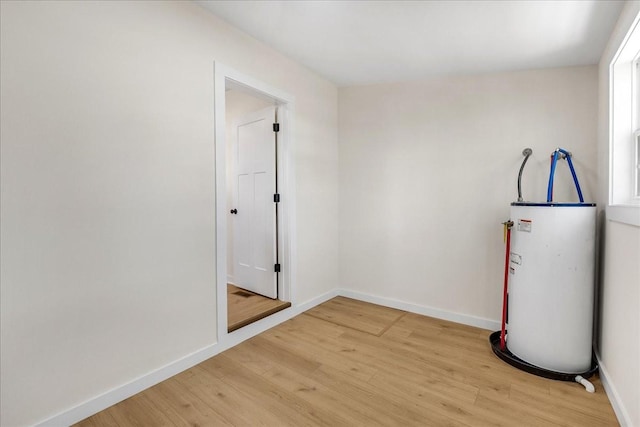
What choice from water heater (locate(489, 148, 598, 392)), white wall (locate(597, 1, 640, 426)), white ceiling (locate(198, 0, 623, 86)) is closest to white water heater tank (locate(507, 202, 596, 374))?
water heater (locate(489, 148, 598, 392))

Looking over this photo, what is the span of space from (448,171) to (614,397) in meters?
1.93

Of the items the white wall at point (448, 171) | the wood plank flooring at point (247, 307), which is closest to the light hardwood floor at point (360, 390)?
the wood plank flooring at point (247, 307)

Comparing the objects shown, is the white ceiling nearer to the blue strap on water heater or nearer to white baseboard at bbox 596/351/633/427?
the blue strap on water heater

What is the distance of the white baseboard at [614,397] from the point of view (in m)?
1.52

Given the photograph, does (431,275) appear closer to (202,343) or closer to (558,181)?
(558,181)

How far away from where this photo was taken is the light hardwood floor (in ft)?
5.33

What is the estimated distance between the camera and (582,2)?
178 centimetres

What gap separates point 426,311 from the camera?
10.1 feet

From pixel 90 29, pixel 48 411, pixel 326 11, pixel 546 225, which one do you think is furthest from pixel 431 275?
pixel 90 29

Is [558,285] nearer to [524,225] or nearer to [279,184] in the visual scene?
[524,225]

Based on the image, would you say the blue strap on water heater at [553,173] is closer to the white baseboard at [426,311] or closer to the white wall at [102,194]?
the white baseboard at [426,311]

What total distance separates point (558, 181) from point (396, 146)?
142 centimetres

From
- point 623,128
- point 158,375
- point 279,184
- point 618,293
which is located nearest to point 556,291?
point 618,293

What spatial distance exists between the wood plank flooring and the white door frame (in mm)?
117
